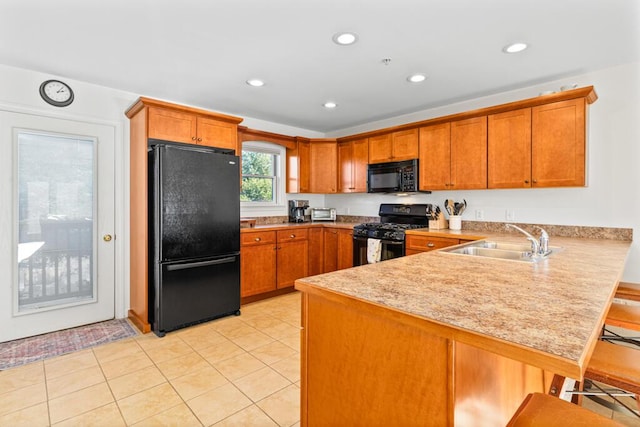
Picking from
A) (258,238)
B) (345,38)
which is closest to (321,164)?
(258,238)

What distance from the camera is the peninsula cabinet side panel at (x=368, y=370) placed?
38.8 inches

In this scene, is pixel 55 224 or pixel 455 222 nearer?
pixel 55 224

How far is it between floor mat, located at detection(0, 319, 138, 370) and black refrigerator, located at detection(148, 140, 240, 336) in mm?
377

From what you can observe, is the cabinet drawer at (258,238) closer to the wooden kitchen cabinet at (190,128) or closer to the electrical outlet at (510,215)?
the wooden kitchen cabinet at (190,128)

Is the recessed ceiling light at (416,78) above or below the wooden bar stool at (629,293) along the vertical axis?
above

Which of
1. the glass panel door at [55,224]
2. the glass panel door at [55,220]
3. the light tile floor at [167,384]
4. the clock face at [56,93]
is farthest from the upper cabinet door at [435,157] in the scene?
the clock face at [56,93]

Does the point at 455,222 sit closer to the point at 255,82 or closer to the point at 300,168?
the point at 300,168

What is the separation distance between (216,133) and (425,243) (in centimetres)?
255

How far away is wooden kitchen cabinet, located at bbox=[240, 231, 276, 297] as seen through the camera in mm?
Answer: 3859

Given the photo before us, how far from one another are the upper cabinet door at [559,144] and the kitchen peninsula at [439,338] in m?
1.62

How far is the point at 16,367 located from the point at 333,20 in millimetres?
3386

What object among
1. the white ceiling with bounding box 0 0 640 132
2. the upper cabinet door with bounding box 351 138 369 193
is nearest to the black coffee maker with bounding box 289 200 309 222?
the upper cabinet door with bounding box 351 138 369 193

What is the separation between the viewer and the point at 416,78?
3.14 meters

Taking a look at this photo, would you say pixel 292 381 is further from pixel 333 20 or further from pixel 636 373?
pixel 333 20
